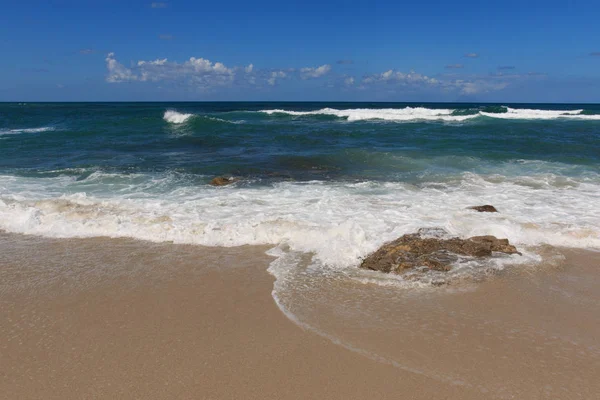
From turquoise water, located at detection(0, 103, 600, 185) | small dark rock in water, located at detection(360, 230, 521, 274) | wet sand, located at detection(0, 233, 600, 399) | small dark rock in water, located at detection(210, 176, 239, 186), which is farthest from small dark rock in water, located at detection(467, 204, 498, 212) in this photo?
small dark rock in water, located at detection(210, 176, 239, 186)

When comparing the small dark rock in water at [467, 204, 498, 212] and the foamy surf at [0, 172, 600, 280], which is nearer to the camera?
the foamy surf at [0, 172, 600, 280]

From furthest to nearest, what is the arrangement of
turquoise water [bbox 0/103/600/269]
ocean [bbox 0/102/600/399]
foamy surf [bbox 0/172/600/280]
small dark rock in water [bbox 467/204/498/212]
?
small dark rock in water [bbox 467/204/498/212] → turquoise water [bbox 0/103/600/269] → foamy surf [bbox 0/172/600/280] → ocean [bbox 0/102/600/399]

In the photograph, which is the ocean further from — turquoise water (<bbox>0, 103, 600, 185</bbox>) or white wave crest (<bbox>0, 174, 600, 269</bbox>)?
turquoise water (<bbox>0, 103, 600, 185</bbox>)

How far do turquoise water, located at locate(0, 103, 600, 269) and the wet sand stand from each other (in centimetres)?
156

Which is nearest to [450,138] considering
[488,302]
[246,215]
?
[246,215]

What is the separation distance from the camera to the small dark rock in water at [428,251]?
5.79 meters

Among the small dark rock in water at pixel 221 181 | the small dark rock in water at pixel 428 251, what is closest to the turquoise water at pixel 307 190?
the small dark rock in water at pixel 221 181

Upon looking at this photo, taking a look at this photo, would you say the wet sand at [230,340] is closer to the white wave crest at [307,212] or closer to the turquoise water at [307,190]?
the white wave crest at [307,212]

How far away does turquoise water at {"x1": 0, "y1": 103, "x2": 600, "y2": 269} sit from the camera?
7.37 m

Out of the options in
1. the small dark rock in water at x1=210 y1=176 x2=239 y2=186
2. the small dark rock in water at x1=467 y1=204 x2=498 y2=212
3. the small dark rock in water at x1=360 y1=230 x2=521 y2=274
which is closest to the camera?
the small dark rock in water at x1=360 y1=230 x2=521 y2=274

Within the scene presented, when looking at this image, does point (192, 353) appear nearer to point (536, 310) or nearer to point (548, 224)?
point (536, 310)

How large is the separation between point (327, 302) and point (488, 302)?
1867mm

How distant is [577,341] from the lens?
4172 mm

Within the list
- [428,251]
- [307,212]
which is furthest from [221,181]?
[428,251]
